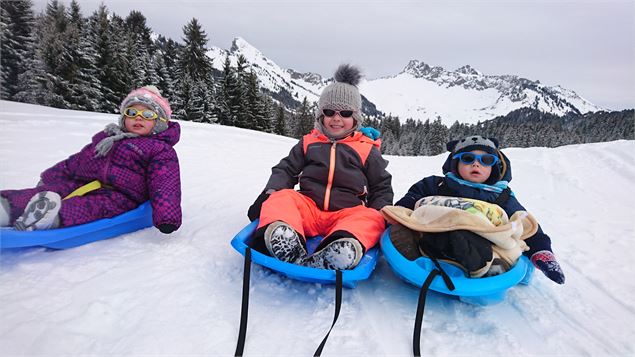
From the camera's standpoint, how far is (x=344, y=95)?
295cm

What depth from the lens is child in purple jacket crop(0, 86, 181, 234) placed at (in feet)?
6.70

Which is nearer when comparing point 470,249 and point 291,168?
point 470,249

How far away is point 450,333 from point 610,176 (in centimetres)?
684

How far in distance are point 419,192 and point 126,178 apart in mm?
2309

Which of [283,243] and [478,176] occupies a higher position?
[478,176]

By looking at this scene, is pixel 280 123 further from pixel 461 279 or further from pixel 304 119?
pixel 461 279

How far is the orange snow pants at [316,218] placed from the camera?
2.09 m

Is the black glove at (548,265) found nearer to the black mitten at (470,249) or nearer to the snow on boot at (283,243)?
the black mitten at (470,249)

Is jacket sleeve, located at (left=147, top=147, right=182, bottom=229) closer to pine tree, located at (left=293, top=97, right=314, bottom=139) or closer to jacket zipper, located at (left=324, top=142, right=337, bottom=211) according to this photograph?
jacket zipper, located at (left=324, top=142, right=337, bottom=211)

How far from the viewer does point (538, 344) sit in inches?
65.5

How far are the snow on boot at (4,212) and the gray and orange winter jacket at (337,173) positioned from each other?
1658 millimetres

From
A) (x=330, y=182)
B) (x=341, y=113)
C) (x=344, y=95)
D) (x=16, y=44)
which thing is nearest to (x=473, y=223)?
(x=330, y=182)

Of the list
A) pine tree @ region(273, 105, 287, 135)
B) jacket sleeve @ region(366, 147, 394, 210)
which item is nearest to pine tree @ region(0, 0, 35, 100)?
pine tree @ region(273, 105, 287, 135)

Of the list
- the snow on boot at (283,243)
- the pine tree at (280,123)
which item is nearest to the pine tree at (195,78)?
the pine tree at (280,123)
